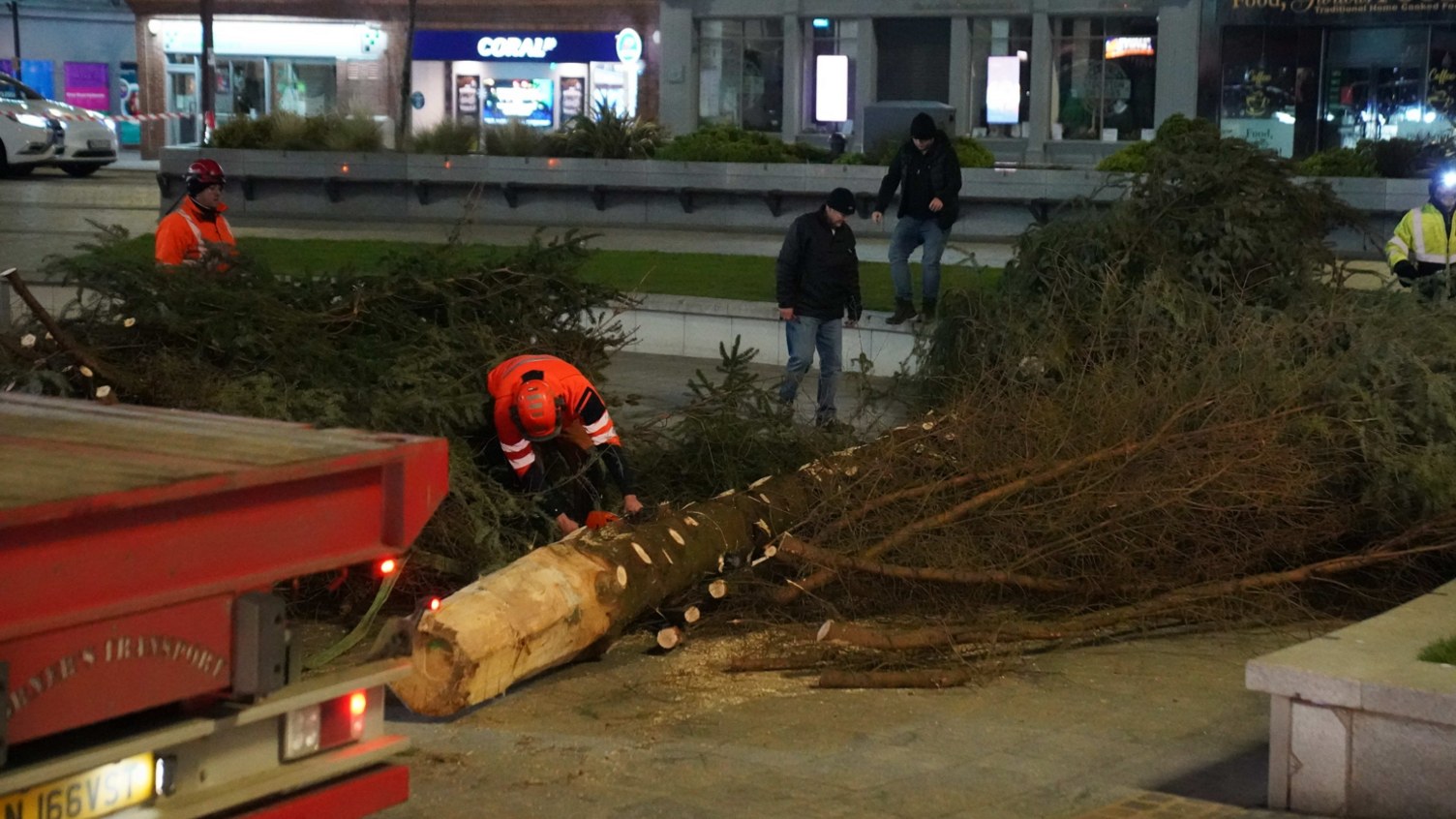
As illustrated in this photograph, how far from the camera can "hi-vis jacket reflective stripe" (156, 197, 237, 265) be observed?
8570 mm

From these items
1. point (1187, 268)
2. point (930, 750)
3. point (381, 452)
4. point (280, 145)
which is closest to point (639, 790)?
point (930, 750)

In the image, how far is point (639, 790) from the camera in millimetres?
5039

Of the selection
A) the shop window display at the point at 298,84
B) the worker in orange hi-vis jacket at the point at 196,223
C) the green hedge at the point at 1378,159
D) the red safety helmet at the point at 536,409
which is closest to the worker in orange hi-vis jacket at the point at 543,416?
the red safety helmet at the point at 536,409

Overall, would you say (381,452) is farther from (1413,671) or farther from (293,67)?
(293,67)

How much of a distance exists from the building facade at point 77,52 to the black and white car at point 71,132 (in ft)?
53.6

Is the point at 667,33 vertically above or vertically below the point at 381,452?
above

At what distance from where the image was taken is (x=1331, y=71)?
2997cm

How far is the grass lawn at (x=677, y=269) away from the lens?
1412 centimetres

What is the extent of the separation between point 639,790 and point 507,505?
2077 mm

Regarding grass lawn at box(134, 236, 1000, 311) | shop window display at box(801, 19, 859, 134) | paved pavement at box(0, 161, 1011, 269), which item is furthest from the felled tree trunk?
shop window display at box(801, 19, 859, 134)

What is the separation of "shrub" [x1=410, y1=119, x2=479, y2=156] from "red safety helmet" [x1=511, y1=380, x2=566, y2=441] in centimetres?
1655

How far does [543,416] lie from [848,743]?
2109mm

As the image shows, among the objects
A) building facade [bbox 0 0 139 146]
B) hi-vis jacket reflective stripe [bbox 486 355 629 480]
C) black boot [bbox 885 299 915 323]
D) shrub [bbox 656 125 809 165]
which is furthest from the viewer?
building facade [bbox 0 0 139 146]

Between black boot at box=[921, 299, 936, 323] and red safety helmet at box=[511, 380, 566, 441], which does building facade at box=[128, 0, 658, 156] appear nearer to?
black boot at box=[921, 299, 936, 323]
